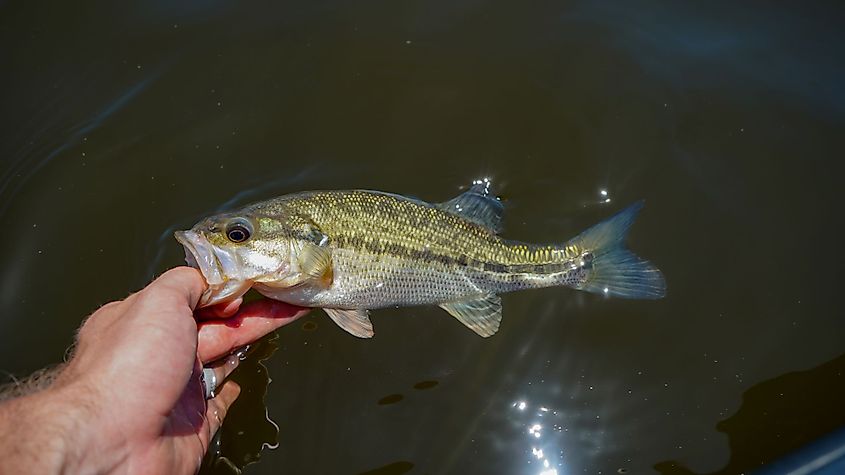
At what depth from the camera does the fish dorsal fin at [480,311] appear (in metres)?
4.42

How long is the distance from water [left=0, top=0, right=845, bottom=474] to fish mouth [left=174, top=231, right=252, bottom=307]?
1111 mm

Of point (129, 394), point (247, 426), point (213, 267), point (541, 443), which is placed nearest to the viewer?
point (129, 394)

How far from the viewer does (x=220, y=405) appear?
4.38 meters

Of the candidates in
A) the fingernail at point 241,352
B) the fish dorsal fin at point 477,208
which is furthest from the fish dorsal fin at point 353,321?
the fish dorsal fin at point 477,208

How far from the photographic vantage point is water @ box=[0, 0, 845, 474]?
460cm

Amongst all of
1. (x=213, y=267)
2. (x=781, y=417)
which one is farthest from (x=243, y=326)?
(x=781, y=417)

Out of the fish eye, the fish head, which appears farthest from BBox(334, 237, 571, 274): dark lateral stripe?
the fish eye

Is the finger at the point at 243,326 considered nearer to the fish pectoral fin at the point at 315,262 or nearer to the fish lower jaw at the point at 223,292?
the fish lower jaw at the point at 223,292

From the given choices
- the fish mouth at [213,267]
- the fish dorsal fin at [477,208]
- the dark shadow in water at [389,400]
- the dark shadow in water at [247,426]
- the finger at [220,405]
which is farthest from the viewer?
the dark shadow in water at [389,400]

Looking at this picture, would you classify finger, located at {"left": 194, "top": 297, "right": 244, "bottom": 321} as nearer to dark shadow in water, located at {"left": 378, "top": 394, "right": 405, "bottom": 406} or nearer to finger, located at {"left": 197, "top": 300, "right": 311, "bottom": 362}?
finger, located at {"left": 197, "top": 300, "right": 311, "bottom": 362}

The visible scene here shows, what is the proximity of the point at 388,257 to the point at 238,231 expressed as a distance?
0.89 metres

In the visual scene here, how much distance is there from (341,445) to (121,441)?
5.61ft

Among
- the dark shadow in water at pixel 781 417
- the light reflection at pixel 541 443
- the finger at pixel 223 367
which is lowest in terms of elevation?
the dark shadow in water at pixel 781 417

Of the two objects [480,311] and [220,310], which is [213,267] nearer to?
[220,310]
